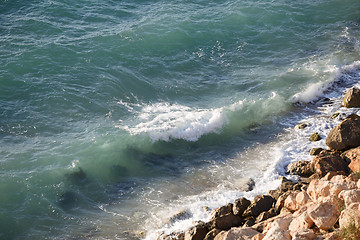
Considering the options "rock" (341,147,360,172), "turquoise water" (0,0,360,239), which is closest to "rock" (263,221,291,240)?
"turquoise water" (0,0,360,239)

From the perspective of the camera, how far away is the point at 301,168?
16609 mm

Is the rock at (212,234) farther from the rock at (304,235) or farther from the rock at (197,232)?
the rock at (304,235)

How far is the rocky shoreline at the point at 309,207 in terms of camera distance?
10.7m

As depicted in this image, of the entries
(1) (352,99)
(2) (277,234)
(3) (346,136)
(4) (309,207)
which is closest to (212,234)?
(2) (277,234)

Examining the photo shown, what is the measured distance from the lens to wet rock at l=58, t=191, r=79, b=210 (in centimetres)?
1621

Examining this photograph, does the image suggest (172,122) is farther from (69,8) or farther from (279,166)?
(69,8)

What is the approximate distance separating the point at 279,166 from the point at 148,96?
348 inches

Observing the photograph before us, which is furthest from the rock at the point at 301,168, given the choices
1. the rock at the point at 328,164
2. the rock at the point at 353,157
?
the rock at the point at 353,157

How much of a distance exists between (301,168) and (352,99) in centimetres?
650

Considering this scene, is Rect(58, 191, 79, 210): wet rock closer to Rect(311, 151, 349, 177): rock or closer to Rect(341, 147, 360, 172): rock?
Rect(311, 151, 349, 177): rock

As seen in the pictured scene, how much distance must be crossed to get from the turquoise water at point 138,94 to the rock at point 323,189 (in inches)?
200

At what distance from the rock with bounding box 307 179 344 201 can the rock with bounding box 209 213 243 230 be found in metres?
2.71

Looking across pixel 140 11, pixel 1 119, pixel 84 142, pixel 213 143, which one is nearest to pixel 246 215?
pixel 213 143

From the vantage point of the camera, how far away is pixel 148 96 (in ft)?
74.6
